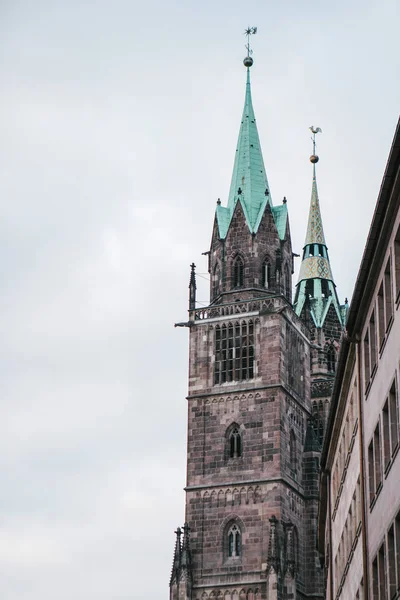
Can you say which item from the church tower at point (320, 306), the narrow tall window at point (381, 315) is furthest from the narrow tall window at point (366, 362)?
the church tower at point (320, 306)

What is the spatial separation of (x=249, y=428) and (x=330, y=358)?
26.0 metres

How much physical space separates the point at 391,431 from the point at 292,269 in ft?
174

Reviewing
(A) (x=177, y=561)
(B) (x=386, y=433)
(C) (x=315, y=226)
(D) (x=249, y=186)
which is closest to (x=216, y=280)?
(D) (x=249, y=186)

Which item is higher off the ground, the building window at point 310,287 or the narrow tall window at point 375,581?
the building window at point 310,287

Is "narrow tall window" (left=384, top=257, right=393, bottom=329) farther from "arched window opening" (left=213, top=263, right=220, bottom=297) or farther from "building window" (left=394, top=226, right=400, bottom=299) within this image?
"arched window opening" (left=213, top=263, right=220, bottom=297)

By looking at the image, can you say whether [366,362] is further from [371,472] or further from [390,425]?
[390,425]

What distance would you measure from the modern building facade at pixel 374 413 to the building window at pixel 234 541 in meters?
29.0

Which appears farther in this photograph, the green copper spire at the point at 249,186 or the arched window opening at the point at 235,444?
the green copper spire at the point at 249,186

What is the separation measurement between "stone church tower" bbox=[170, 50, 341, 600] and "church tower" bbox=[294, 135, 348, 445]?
12632 mm

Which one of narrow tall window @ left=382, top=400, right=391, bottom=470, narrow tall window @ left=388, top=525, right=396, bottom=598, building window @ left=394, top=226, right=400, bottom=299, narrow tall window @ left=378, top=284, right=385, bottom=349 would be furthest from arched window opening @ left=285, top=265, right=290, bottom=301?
narrow tall window @ left=388, top=525, right=396, bottom=598

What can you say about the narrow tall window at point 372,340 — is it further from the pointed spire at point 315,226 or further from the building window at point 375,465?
the pointed spire at point 315,226

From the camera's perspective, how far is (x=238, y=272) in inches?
3184

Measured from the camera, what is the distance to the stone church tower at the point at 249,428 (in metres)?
71.1

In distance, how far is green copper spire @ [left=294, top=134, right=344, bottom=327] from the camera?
10087 centimetres
